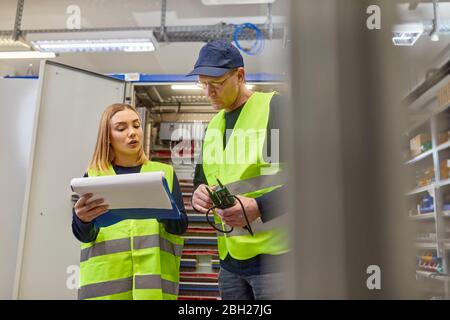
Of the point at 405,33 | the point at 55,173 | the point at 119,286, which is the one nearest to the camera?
the point at 405,33

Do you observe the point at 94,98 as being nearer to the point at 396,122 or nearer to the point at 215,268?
the point at 215,268

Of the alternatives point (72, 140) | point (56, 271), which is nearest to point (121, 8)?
point (72, 140)

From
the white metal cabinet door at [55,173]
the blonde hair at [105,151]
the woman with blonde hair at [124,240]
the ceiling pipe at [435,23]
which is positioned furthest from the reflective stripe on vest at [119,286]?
the white metal cabinet door at [55,173]

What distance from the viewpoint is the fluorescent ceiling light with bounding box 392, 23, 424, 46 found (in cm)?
32

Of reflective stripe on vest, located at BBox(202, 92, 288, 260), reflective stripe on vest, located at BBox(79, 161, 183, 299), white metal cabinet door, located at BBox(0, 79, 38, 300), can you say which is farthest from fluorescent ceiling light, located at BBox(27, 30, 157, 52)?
reflective stripe on vest, located at BBox(202, 92, 288, 260)

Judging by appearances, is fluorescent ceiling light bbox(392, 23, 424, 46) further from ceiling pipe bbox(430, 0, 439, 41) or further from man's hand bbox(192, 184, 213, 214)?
man's hand bbox(192, 184, 213, 214)

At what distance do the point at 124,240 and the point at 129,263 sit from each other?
8 cm

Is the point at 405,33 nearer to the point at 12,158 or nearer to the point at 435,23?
the point at 435,23

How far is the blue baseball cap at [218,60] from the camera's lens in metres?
1.23

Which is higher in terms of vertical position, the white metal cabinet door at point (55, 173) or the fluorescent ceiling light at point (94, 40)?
the fluorescent ceiling light at point (94, 40)

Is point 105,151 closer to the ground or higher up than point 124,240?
higher up

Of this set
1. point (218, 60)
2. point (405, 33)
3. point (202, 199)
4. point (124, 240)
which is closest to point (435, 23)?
point (405, 33)

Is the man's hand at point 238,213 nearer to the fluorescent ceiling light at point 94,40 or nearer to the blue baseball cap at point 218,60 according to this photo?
the blue baseball cap at point 218,60

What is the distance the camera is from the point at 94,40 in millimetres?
3490
